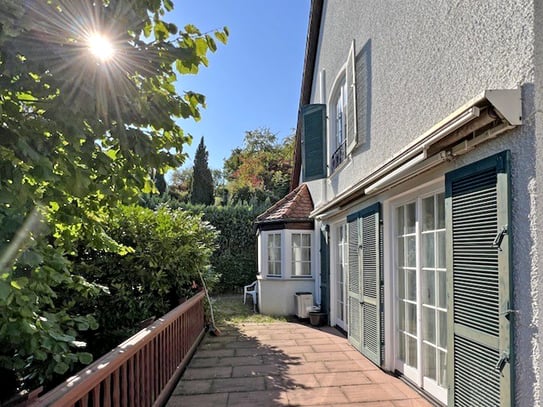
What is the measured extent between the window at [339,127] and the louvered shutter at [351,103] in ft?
1.90

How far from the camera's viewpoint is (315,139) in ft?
29.9

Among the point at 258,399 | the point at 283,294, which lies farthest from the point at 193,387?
the point at 283,294

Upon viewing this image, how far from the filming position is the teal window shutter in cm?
895

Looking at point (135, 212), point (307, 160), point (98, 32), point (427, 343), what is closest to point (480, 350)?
point (427, 343)

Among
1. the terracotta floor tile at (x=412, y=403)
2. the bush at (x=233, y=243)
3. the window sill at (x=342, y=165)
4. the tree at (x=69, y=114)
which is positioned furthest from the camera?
the bush at (x=233, y=243)

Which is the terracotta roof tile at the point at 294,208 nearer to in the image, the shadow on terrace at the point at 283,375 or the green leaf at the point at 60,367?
the shadow on terrace at the point at 283,375

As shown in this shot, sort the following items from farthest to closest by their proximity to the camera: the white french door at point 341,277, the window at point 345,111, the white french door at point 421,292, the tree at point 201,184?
the tree at point 201,184, the white french door at point 341,277, the window at point 345,111, the white french door at point 421,292

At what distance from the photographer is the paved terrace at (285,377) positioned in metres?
4.24

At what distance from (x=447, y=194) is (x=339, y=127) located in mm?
4992

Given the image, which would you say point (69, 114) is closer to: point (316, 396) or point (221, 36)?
point (221, 36)

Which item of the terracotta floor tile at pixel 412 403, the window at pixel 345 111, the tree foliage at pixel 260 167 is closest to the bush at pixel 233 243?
the window at pixel 345 111

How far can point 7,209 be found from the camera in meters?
1.64

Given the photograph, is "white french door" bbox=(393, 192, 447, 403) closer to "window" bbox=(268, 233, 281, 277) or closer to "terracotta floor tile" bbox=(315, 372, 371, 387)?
"terracotta floor tile" bbox=(315, 372, 371, 387)

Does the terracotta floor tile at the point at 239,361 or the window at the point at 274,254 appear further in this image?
the window at the point at 274,254
